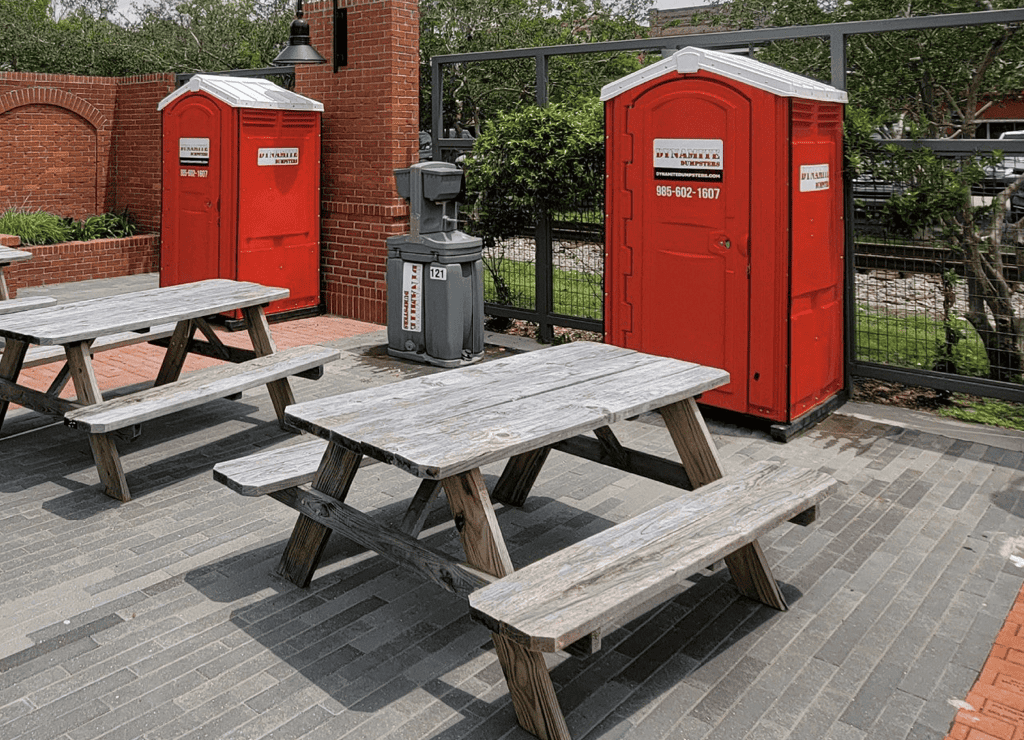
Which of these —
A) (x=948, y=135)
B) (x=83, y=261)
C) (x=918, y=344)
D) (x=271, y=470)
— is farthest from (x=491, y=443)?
(x=83, y=261)

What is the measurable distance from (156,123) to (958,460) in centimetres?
1119

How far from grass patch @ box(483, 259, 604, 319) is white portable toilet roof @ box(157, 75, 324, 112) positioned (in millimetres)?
2372

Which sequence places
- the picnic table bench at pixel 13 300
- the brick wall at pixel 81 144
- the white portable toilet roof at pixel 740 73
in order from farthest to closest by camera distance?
the brick wall at pixel 81 144
the picnic table bench at pixel 13 300
the white portable toilet roof at pixel 740 73

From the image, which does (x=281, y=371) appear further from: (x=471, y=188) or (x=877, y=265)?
(x=877, y=265)

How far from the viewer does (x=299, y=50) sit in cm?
909

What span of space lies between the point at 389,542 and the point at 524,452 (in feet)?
2.02

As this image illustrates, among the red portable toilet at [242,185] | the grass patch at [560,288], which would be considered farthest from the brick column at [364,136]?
the grass patch at [560,288]

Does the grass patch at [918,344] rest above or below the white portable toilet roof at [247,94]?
below

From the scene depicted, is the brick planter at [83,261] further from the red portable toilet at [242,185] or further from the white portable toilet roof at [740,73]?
→ the white portable toilet roof at [740,73]

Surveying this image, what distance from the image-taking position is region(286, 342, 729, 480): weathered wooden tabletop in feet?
10.6

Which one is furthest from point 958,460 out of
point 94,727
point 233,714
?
point 94,727

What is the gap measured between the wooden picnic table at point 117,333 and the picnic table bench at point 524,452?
1.16m

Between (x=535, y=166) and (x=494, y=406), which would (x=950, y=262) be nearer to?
(x=535, y=166)

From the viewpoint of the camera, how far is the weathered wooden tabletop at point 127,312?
5082 mm
